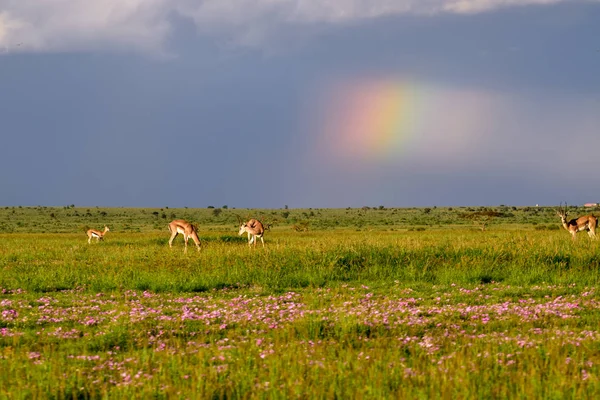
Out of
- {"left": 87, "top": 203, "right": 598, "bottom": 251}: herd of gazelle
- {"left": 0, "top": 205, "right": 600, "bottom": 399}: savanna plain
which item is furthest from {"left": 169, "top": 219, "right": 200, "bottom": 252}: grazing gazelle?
{"left": 0, "top": 205, "right": 600, "bottom": 399}: savanna plain

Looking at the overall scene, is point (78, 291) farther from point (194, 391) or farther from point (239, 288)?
point (194, 391)

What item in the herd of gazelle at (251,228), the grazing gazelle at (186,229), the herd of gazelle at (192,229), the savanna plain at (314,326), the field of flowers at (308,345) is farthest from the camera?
the herd of gazelle at (251,228)

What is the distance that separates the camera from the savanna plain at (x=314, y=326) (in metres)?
7.54

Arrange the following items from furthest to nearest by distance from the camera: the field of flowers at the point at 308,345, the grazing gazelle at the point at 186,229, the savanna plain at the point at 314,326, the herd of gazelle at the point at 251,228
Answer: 1. the herd of gazelle at the point at 251,228
2. the grazing gazelle at the point at 186,229
3. the savanna plain at the point at 314,326
4. the field of flowers at the point at 308,345

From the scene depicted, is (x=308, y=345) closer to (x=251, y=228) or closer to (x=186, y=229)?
(x=186, y=229)

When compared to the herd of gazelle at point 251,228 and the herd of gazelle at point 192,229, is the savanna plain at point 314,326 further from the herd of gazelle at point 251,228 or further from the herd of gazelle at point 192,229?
the herd of gazelle at point 251,228

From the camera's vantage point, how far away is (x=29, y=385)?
7.65 m

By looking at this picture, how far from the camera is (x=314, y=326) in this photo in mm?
10852

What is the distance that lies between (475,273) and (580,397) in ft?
38.2

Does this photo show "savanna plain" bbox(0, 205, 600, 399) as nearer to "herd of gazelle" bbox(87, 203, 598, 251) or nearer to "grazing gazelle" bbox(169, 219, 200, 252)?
"grazing gazelle" bbox(169, 219, 200, 252)

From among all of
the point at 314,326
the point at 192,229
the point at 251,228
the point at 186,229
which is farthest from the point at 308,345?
the point at 251,228

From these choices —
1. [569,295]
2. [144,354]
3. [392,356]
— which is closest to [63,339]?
[144,354]

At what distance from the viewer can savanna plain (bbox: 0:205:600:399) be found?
24.7 ft

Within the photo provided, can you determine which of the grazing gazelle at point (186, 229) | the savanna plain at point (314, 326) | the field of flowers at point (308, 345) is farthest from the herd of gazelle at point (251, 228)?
the field of flowers at point (308, 345)
